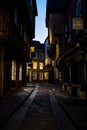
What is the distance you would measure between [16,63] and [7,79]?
455cm

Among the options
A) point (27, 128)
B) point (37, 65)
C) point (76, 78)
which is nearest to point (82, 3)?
point (76, 78)

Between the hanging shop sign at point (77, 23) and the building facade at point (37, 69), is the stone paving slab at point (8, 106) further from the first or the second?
the building facade at point (37, 69)

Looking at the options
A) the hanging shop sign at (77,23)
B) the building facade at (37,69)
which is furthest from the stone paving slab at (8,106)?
the building facade at (37,69)

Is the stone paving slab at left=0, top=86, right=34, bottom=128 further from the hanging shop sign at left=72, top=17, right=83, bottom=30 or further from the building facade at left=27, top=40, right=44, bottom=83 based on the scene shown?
the building facade at left=27, top=40, right=44, bottom=83

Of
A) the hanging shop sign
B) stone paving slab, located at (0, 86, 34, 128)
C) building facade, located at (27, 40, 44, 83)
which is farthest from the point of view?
building facade, located at (27, 40, 44, 83)

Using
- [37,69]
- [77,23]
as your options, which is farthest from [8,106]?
[37,69]

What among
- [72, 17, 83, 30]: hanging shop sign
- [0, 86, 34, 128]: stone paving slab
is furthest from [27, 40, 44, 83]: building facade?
[72, 17, 83, 30]: hanging shop sign

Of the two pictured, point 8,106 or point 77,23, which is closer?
point 8,106

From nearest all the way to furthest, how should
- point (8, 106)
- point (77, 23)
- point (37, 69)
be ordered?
point (8, 106), point (77, 23), point (37, 69)

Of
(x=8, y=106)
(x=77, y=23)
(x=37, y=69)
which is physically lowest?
(x=8, y=106)

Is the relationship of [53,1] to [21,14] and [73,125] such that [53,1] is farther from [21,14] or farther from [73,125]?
[73,125]

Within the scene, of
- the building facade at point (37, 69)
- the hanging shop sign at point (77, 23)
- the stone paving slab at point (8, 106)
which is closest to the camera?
the stone paving slab at point (8, 106)

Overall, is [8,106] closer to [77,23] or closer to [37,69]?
[77,23]

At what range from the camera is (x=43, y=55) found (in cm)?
8550
